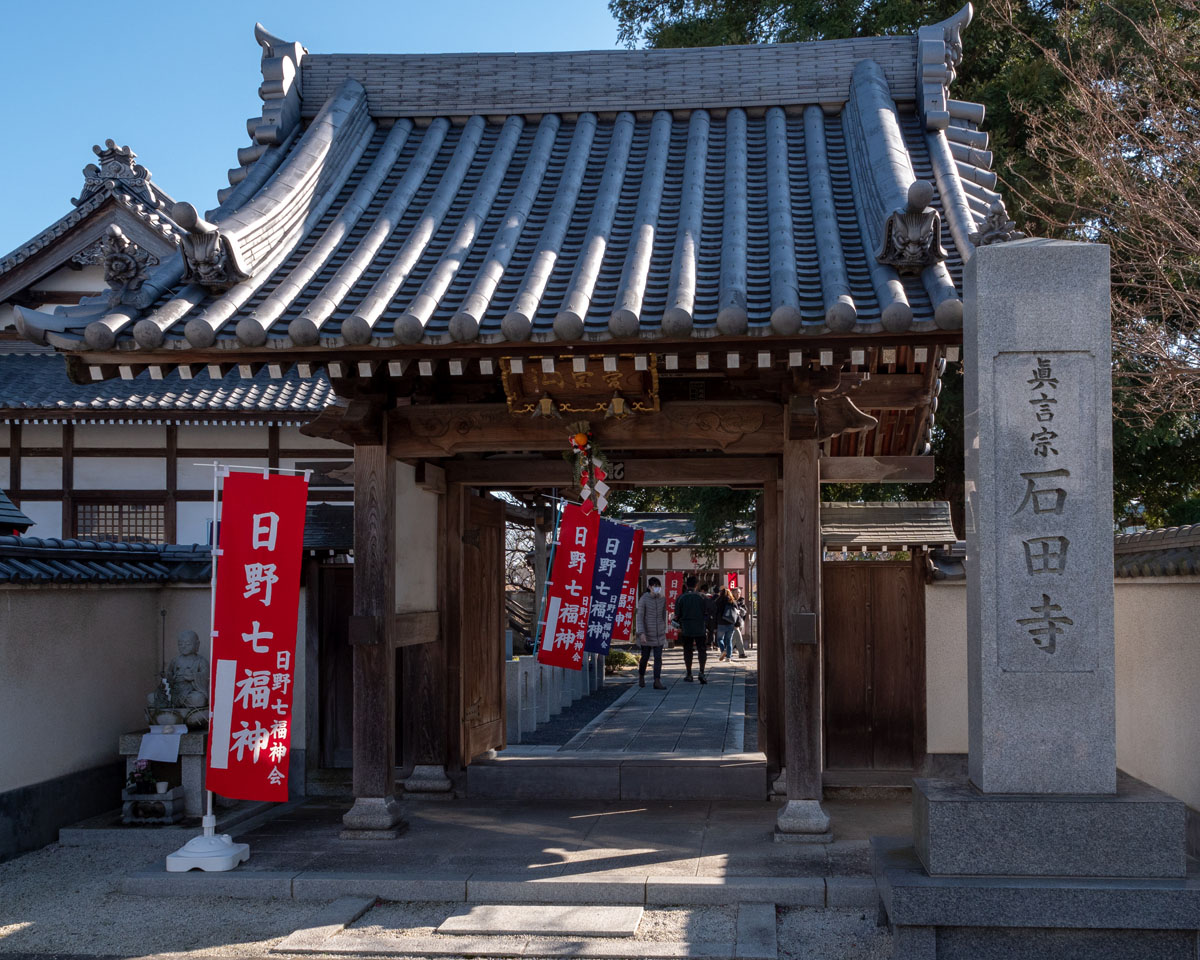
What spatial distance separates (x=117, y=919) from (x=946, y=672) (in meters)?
6.80

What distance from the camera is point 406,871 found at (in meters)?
7.26

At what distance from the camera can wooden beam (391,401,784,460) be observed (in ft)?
26.8

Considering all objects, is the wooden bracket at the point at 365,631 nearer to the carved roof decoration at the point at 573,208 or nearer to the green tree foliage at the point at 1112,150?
the carved roof decoration at the point at 573,208

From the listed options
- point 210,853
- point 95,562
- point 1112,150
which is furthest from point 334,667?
point 1112,150

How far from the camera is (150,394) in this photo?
623 inches

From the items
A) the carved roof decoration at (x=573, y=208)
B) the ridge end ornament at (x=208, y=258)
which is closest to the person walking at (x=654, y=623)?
the carved roof decoration at (x=573, y=208)

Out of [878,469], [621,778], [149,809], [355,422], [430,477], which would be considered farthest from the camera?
[621,778]

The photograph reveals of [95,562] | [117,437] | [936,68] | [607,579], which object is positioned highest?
[936,68]

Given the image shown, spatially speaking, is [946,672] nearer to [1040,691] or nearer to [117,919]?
[1040,691]

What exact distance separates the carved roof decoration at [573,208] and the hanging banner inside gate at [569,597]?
101 inches

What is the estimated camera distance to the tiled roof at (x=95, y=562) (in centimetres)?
845

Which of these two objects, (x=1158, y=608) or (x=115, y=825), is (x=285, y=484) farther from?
(x=1158, y=608)

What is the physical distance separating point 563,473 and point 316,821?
142 inches

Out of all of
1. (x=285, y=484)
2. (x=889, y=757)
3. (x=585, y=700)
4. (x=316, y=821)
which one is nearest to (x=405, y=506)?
(x=285, y=484)
